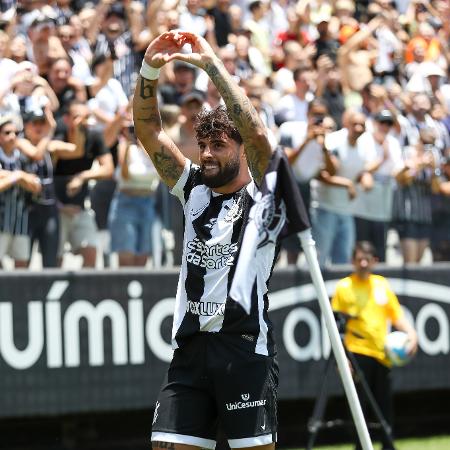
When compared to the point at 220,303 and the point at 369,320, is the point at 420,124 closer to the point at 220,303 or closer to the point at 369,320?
the point at 369,320

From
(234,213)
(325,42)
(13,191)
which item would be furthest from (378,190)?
(234,213)

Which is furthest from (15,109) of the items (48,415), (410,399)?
(410,399)

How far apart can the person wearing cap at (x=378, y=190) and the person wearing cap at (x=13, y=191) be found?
3.27 m

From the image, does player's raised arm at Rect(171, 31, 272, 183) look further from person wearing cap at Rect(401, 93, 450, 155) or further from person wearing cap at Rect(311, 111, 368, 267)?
person wearing cap at Rect(401, 93, 450, 155)

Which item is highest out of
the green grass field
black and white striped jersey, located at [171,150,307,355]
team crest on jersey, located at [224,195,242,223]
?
team crest on jersey, located at [224,195,242,223]

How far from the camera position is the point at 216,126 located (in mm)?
5730

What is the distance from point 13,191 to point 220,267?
181 inches

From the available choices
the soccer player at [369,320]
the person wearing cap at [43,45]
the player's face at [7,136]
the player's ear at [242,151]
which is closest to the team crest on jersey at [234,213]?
the player's ear at [242,151]

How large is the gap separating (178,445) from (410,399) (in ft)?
23.8

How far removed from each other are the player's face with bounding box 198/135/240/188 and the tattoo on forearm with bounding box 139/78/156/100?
0.43 metres

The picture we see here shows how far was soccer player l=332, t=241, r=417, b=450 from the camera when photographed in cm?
1069

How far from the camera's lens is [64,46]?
13.0 metres

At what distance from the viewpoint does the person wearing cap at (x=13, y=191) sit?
32.6 ft

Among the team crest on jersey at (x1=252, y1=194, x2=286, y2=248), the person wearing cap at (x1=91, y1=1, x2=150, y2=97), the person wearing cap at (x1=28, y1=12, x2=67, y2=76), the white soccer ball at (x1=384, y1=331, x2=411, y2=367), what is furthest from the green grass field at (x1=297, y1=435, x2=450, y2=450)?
the team crest on jersey at (x1=252, y1=194, x2=286, y2=248)
